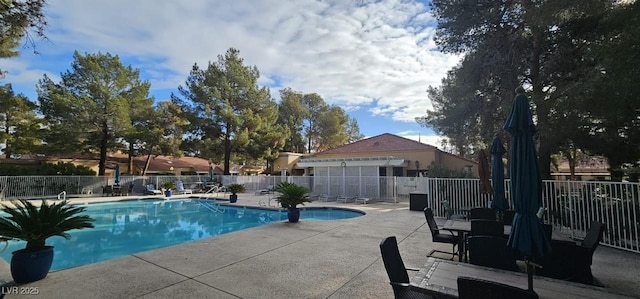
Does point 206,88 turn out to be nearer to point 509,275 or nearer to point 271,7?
point 271,7

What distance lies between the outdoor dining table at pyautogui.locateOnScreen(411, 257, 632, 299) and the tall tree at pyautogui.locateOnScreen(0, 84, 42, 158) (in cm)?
2771

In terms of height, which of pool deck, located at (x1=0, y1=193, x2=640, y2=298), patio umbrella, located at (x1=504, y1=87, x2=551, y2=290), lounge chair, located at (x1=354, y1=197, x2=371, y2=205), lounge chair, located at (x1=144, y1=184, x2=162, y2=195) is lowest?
pool deck, located at (x1=0, y1=193, x2=640, y2=298)

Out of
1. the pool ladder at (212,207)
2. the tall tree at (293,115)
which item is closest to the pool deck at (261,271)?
the pool ladder at (212,207)

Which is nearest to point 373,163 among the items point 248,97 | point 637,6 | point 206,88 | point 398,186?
point 398,186

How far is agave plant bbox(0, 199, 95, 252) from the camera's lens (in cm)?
443

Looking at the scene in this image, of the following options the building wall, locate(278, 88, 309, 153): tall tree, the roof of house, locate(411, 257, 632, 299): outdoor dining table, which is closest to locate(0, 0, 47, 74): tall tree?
locate(411, 257, 632, 299): outdoor dining table

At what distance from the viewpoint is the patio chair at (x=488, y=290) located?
187cm

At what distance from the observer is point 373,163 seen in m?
18.0

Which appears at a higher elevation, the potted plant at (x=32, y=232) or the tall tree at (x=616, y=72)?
the tall tree at (x=616, y=72)

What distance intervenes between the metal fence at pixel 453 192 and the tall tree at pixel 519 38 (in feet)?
8.48

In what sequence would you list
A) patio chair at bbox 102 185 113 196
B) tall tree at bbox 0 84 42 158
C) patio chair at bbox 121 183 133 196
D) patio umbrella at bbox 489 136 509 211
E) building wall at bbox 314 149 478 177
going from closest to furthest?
patio umbrella at bbox 489 136 509 211 < patio chair at bbox 102 185 113 196 < tall tree at bbox 0 84 42 158 < patio chair at bbox 121 183 133 196 < building wall at bbox 314 149 478 177

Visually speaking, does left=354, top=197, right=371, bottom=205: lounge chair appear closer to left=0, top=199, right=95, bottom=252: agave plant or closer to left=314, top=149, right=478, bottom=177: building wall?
left=314, top=149, right=478, bottom=177: building wall

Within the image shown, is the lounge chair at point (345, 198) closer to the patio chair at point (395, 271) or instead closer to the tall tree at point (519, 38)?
the tall tree at point (519, 38)

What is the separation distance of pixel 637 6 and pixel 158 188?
25.8 meters
